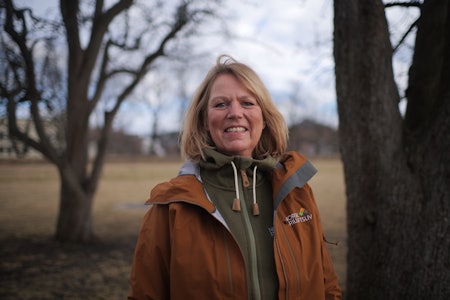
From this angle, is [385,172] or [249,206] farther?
[385,172]

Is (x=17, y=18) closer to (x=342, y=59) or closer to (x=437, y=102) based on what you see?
(x=342, y=59)

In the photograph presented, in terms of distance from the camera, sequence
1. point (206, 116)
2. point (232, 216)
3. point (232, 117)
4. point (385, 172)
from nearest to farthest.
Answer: point (232, 216) → point (232, 117) → point (206, 116) → point (385, 172)

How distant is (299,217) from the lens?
176cm

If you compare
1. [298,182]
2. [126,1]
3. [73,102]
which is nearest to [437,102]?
[298,182]

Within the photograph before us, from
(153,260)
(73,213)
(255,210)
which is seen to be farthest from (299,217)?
(73,213)

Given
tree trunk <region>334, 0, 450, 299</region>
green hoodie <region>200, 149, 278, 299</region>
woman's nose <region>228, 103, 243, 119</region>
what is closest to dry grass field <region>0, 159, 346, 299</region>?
tree trunk <region>334, 0, 450, 299</region>

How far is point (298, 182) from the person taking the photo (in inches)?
69.9

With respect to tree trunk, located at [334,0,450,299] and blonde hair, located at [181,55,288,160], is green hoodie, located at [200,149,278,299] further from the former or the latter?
tree trunk, located at [334,0,450,299]

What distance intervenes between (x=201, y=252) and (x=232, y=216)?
25cm

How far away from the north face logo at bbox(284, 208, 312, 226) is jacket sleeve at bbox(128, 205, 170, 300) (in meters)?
0.65

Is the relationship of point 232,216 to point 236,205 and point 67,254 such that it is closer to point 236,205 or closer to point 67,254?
point 236,205

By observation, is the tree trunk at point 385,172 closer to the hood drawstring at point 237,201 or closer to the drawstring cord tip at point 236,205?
the hood drawstring at point 237,201

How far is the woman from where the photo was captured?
5.05 feet

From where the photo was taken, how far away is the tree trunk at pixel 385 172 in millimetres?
2418
